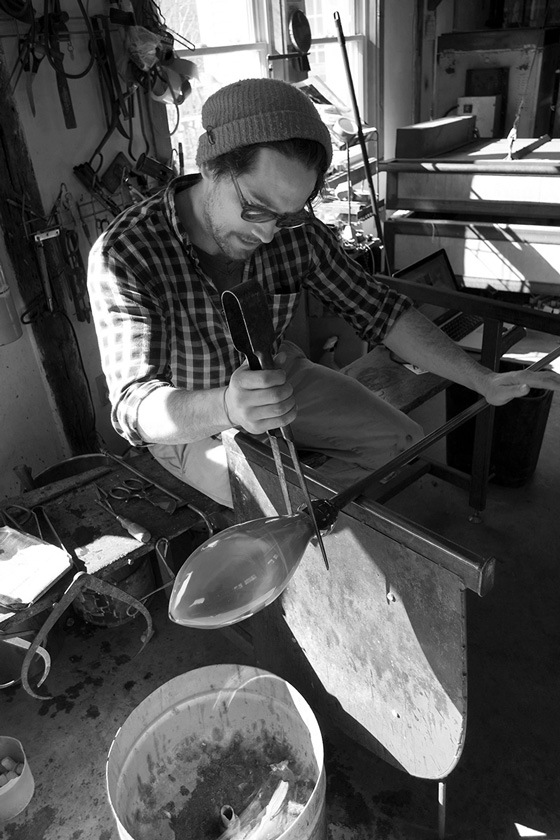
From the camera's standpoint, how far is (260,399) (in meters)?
1.02

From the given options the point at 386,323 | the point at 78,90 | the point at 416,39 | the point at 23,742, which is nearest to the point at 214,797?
the point at 23,742

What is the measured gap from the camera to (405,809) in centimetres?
169

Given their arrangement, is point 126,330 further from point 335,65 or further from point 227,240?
point 335,65

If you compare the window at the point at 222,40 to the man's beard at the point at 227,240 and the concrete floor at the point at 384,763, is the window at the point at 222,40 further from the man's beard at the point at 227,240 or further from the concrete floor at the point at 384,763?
the concrete floor at the point at 384,763

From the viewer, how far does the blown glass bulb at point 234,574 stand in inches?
40.7

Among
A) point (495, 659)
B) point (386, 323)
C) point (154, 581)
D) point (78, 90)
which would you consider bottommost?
point (495, 659)

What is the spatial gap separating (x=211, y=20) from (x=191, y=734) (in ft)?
11.5

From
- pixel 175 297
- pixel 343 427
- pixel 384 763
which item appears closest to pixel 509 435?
pixel 343 427

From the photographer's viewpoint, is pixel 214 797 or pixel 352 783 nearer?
pixel 214 797

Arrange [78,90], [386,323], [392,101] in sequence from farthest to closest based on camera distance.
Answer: [392,101]
[78,90]
[386,323]

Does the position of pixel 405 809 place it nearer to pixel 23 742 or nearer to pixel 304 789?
pixel 304 789

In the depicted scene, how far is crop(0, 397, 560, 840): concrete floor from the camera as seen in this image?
1.68m

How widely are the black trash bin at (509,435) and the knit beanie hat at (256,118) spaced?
158cm

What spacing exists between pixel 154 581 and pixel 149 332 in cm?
120
